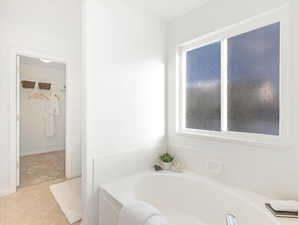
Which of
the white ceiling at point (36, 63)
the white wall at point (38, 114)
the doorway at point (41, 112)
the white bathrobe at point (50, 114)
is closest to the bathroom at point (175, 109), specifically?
the white ceiling at point (36, 63)

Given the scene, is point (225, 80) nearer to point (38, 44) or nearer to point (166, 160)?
point (166, 160)

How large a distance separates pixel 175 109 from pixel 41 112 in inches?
155

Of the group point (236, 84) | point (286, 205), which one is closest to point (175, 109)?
point (236, 84)

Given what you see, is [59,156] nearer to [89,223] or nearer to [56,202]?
[56,202]

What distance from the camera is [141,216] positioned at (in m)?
0.75

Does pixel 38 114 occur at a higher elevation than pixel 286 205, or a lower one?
higher

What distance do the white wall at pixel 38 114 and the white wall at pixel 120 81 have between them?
322 centimetres

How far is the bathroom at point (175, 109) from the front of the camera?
4.49 feet

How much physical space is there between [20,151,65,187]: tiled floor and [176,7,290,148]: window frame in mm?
2461

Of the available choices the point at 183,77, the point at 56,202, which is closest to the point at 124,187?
the point at 56,202

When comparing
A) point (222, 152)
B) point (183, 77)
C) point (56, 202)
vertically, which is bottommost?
point (56, 202)

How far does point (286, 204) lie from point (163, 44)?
6.72 feet

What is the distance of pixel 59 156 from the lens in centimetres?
412

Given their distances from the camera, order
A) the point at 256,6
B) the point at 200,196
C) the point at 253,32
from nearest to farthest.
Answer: the point at 256,6 < the point at 253,32 < the point at 200,196
